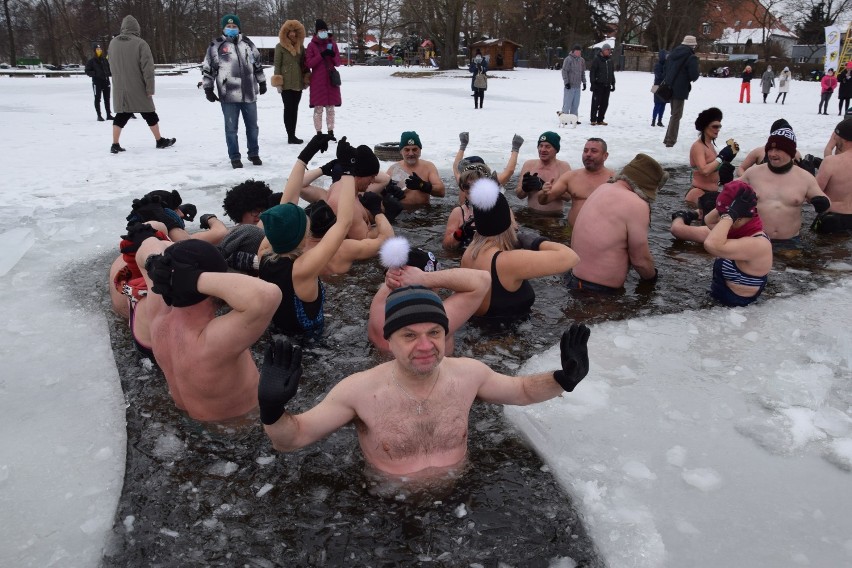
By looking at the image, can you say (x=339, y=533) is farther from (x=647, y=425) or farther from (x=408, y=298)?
(x=647, y=425)

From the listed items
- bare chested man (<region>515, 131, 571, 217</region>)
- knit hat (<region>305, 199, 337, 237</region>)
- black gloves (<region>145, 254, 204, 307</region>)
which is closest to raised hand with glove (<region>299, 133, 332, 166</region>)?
knit hat (<region>305, 199, 337, 237</region>)

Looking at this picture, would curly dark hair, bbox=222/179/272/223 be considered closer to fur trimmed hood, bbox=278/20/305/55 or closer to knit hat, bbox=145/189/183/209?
knit hat, bbox=145/189/183/209

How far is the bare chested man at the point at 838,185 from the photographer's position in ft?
19.1

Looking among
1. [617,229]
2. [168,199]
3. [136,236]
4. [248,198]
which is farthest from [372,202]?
[136,236]

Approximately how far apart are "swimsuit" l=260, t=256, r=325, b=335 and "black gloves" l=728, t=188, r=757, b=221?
109 inches

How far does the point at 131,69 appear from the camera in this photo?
8.55 metres

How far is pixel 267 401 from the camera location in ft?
6.31

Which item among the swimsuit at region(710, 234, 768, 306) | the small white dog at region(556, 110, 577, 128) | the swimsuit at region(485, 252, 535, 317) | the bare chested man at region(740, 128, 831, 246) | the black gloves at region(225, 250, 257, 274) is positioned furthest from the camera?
the small white dog at region(556, 110, 577, 128)

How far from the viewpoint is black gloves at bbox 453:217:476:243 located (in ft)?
15.0

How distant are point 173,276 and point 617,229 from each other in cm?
305

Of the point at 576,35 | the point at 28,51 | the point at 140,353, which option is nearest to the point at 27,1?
the point at 28,51

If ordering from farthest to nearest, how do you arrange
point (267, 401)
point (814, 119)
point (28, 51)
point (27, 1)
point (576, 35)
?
point (28, 51), point (27, 1), point (576, 35), point (814, 119), point (267, 401)

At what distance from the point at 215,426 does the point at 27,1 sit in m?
66.7

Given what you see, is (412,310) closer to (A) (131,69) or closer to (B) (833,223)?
(B) (833,223)
